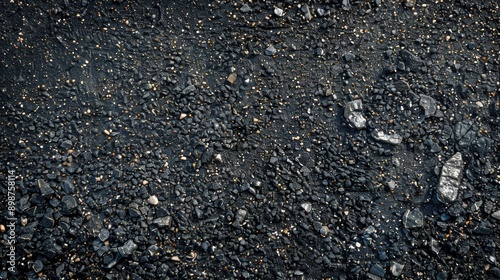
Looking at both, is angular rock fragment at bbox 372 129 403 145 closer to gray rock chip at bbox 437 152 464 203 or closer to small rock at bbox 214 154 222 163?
gray rock chip at bbox 437 152 464 203

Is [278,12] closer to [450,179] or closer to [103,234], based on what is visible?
[450,179]

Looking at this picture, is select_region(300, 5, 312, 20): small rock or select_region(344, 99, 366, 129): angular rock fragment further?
select_region(300, 5, 312, 20): small rock

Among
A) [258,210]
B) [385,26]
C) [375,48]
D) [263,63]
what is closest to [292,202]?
[258,210]

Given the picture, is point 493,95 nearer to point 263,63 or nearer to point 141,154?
point 263,63

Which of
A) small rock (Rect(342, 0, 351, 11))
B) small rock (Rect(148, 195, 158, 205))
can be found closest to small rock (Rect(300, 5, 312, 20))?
small rock (Rect(342, 0, 351, 11))

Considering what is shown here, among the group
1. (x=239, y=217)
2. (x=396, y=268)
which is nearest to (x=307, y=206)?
(x=239, y=217)

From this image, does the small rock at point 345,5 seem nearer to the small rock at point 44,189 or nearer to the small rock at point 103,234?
the small rock at point 103,234

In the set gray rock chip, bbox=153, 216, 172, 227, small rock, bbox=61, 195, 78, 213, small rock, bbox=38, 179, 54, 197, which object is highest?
small rock, bbox=38, 179, 54, 197

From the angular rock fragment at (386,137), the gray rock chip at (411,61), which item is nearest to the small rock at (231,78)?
the angular rock fragment at (386,137)

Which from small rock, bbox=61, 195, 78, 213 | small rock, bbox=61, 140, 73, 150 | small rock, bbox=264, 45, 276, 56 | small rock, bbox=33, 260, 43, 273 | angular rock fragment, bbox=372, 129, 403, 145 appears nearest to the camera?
small rock, bbox=33, 260, 43, 273
